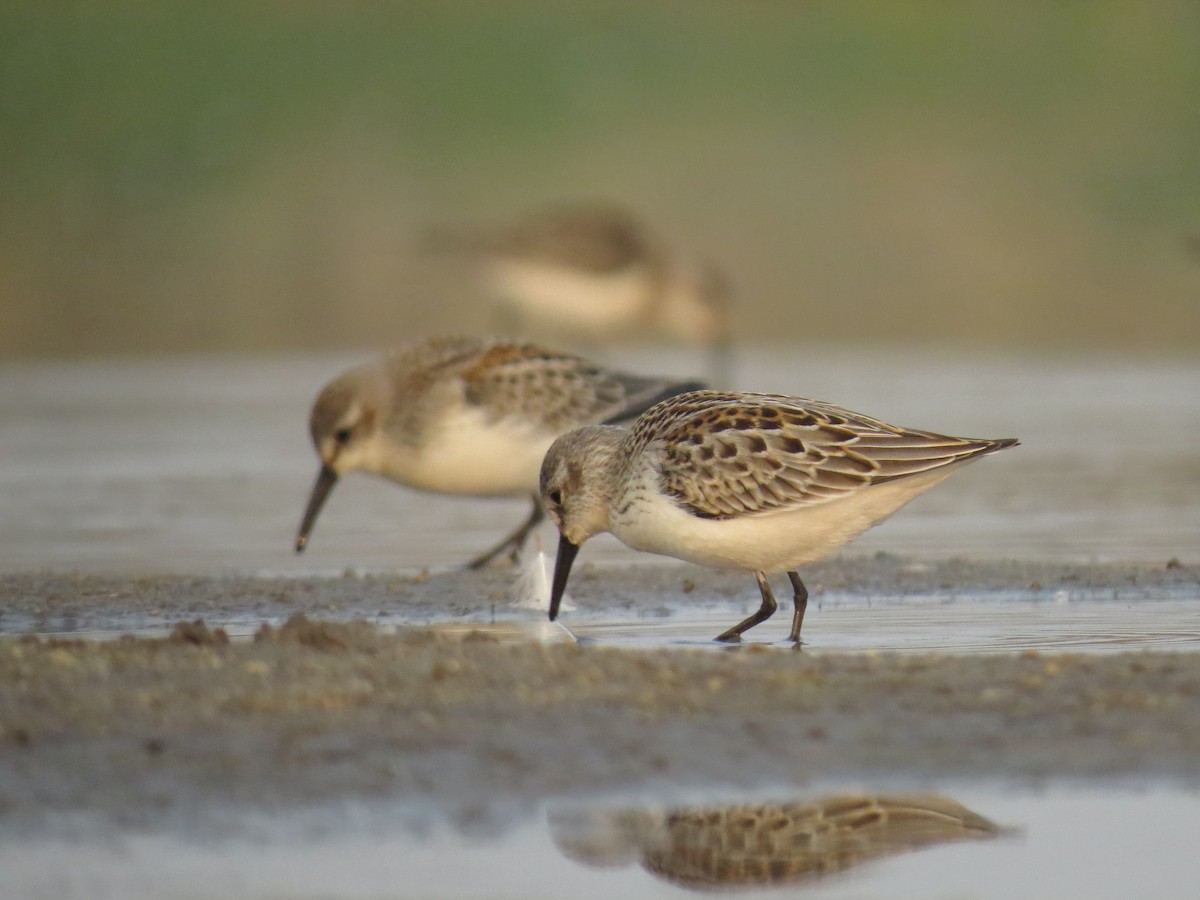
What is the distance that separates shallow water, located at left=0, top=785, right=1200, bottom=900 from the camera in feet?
14.4

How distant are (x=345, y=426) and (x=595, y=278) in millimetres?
9172

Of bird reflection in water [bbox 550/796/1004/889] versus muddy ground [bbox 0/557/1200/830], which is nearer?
bird reflection in water [bbox 550/796/1004/889]

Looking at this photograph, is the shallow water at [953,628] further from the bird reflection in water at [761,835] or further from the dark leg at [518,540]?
the bird reflection in water at [761,835]

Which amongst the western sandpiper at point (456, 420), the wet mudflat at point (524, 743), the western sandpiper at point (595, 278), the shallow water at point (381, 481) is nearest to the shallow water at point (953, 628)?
the wet mudflat at point (524, 743)

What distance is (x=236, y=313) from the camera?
21641 mm

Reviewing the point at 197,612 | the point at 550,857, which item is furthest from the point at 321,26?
the point at 550,857

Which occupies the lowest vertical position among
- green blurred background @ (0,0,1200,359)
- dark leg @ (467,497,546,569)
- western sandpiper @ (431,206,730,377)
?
dark leg @ (467,497,546,569)

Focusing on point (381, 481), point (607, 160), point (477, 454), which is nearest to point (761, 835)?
point (477, 454)

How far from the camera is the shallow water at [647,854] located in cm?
438

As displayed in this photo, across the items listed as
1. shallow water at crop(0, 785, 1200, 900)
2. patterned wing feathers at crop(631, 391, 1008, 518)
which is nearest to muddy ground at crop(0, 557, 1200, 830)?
shallow water at crop(0, 785, 1200, 900)

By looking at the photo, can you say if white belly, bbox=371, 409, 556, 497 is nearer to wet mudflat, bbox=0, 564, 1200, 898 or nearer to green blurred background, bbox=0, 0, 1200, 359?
wet mudflat, bbox=0, 564, 1200, 898

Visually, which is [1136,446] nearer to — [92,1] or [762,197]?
[762,197]

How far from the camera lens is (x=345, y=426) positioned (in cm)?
978

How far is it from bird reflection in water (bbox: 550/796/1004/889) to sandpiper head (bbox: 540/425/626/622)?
2795 mm
